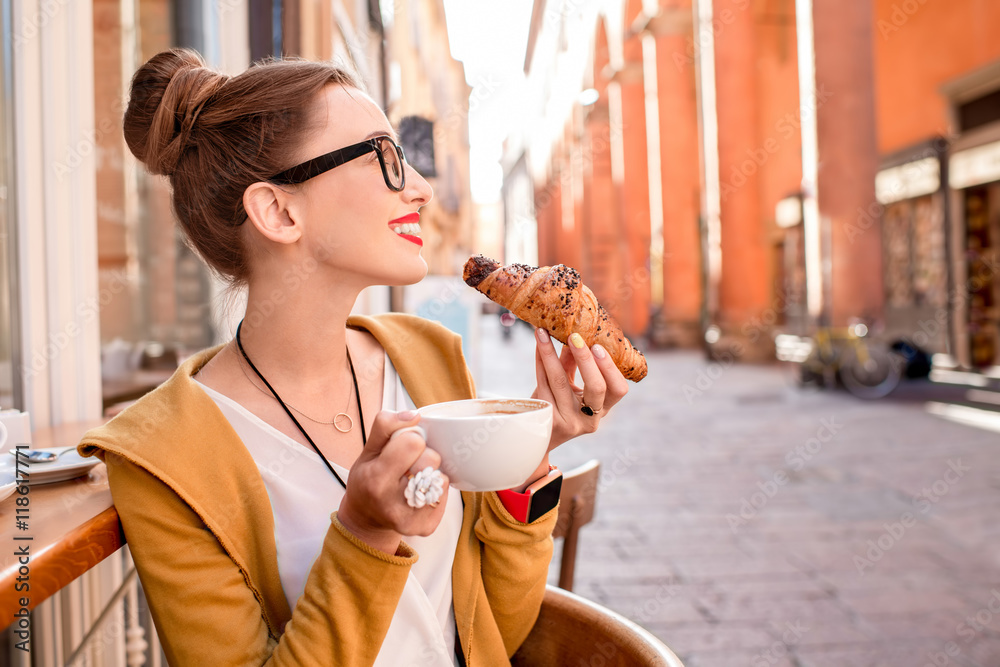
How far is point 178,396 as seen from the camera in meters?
1.32

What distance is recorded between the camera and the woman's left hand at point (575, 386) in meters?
1.39

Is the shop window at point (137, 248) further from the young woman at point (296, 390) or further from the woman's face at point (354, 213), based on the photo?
the woman's face at point (354, 213)

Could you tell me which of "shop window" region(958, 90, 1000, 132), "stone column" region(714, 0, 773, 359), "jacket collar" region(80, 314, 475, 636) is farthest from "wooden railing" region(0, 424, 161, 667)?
"stone column" region(714, 0, 773, 359)

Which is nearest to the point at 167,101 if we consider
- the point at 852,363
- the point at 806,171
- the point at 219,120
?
the point at 219,120

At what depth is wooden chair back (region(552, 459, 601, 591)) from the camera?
1878 millimetres

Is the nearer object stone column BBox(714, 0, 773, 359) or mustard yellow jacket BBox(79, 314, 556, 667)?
mustard yellow jacket BBox(79, 314, 556, 667)

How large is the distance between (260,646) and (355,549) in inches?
10.8

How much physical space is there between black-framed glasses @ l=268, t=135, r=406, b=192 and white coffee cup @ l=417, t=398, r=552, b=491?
0.64 metres

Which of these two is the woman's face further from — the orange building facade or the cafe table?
the orange building facade

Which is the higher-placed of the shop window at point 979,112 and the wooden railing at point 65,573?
the shop window at point 979,112

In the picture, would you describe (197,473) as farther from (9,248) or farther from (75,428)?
(9,248)

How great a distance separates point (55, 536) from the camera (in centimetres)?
103

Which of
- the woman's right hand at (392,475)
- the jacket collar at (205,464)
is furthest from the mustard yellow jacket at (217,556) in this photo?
the woman's right hand at (392,475)
